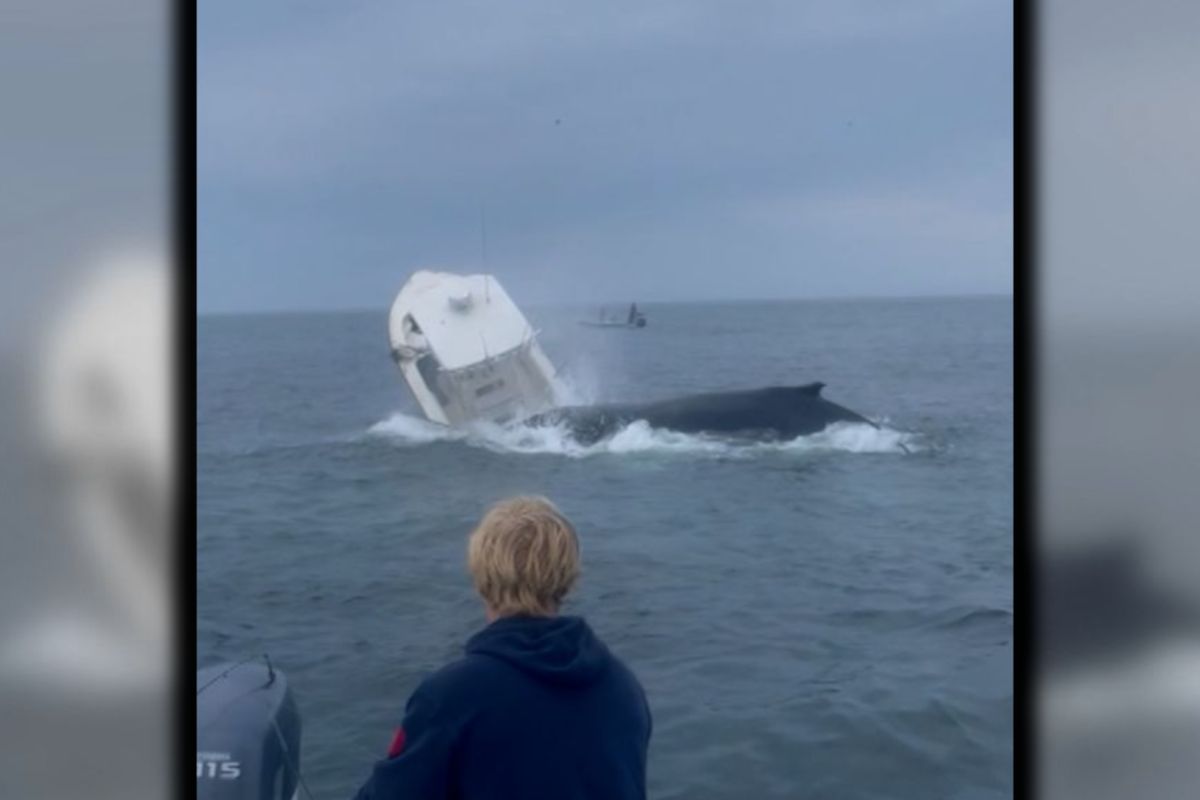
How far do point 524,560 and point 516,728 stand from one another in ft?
0.58

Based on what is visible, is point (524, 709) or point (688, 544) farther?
point (688, 544)

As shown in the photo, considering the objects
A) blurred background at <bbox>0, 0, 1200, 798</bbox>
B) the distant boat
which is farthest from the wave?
blurred background at <bbox>0, 0, 1200, 798</bbox>

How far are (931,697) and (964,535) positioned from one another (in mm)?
218

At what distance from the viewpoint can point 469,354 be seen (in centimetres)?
175

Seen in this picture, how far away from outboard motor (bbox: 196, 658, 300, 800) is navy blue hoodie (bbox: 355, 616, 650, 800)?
307 mm

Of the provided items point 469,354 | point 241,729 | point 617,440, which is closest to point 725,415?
point 617,440

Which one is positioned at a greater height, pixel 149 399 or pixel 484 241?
pixel 484 241

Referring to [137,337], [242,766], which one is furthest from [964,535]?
[137,337]

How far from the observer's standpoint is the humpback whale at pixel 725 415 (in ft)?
5.63

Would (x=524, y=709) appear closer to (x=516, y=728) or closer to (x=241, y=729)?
(x=516, y=728)

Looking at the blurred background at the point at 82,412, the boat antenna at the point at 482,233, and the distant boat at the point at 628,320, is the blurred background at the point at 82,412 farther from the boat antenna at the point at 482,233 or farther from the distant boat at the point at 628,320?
the distant boat at the point at 628,320

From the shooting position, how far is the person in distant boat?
4.30ft

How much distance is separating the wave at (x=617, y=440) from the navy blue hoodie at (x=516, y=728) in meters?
0.39

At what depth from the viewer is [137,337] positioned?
158 centimetres
